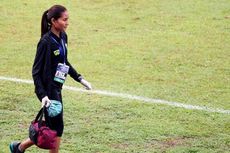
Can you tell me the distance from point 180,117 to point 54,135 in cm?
263

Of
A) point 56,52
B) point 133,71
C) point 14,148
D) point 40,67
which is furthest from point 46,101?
point 133,71

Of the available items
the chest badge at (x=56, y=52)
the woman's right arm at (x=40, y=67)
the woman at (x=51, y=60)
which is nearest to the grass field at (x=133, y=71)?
the woman at (x=51, y=60)

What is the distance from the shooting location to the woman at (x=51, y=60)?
588cm

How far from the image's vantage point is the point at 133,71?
33.8 feet

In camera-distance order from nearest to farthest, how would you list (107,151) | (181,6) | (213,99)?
(107,151)
(213,99)
(181,6)

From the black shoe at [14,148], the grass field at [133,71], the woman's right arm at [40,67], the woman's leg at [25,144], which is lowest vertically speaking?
the grass field at [133,71]

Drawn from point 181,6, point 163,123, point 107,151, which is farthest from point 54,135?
point 181,6

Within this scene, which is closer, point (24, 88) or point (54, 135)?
point (54, 135)

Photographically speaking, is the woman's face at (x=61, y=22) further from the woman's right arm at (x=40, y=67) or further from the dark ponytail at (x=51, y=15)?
the woman's right arm at (x=40, y=67)

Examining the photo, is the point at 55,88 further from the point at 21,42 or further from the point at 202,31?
the point at 202,31

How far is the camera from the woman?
5883 mm

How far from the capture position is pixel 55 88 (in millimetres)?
6000

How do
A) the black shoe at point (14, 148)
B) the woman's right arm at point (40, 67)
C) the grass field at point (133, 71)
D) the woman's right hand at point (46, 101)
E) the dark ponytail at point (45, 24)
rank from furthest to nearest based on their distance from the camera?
the grass field at point (133, 71) < the black shoe at point (14, 148) < the dark ponytail at point (45, 24) < the woman's right arm at point (40, 67) < the woman's right hand at point (46, 101)

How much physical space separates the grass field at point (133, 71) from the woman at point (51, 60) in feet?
3.78
